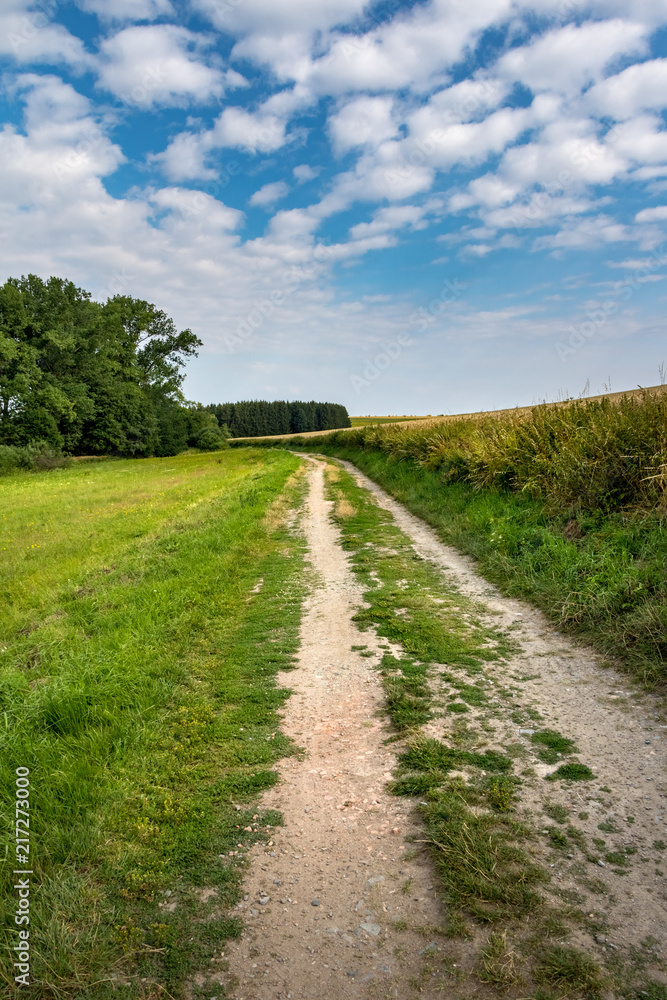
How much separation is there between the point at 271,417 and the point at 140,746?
314 ft

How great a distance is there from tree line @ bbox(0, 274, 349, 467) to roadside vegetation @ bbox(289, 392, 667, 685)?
3357cm

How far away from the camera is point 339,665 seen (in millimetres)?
5980

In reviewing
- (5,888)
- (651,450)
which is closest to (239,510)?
(651,450)

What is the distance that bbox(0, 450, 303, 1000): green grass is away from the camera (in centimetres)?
275

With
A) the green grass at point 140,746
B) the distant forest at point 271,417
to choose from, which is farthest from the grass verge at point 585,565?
the distant forest at point 271,417

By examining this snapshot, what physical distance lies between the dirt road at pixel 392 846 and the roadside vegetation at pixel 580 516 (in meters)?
0.72

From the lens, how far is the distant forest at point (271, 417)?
96312 millimetres

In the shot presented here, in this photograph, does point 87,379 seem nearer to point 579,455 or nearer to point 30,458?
point 30,458

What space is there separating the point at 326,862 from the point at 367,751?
3.80ft

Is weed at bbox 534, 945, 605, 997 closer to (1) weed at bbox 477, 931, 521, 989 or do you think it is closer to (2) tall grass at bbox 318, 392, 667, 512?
(1) weed at bbox 477, 931, 521, 989

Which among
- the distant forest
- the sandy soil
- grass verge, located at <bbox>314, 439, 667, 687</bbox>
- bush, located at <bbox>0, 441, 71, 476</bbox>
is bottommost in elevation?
the sandy soil

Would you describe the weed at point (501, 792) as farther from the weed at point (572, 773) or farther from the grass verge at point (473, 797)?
the weed at point (572, 773)

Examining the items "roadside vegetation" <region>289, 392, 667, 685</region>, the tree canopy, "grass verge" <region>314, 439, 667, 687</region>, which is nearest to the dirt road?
"grass verge" <region>314, 439, 667, 687</region>

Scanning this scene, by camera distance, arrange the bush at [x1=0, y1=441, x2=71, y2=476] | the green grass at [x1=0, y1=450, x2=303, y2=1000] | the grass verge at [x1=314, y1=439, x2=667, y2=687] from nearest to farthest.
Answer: the green grass at [x1=0, y1=450, x2=303, y2=1000], the grass verge at [x1=314, y1=439, x2=667, y2=687], the bush at [x1=0, y1=441, x2=71, y2=476]
